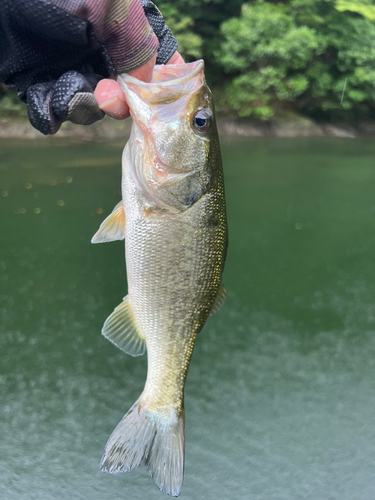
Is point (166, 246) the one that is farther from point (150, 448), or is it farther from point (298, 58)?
point (298, 58)

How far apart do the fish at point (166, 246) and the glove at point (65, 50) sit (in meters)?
0.13

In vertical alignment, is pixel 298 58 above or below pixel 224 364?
below

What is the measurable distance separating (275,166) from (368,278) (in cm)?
577

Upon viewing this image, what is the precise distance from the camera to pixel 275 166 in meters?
11.7

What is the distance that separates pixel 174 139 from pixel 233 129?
13529mm

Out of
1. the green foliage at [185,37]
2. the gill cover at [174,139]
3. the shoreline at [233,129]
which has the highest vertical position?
the gill cover at [174,139]

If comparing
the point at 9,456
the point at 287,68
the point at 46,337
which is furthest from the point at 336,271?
the point at 287,68

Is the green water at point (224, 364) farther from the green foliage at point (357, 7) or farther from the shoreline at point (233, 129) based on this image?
the green foliage at point (357, 7)

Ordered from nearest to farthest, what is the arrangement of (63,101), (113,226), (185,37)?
(63,101), (113,226), (185,37)

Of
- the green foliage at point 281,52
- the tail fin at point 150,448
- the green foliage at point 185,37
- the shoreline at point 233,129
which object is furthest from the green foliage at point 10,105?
the tail fin at point 150,448

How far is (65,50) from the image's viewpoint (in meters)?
1.40

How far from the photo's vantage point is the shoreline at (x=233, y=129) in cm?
1282

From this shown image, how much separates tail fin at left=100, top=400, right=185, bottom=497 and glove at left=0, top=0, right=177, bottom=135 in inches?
43.2

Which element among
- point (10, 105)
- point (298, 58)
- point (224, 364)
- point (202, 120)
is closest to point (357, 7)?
point (298, 58)
